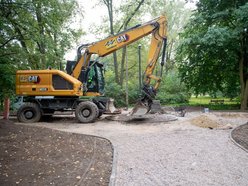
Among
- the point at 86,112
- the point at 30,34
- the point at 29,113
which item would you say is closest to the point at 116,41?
the point at 86,112

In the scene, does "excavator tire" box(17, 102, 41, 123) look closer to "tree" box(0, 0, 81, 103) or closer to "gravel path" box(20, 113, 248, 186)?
"tree" box(0, 0, 81, 103)

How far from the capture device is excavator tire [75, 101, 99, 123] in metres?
11.2

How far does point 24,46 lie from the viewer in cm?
1098

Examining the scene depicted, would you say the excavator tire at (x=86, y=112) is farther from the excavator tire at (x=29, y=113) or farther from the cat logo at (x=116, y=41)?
the cat logo at (x=116, y=41)

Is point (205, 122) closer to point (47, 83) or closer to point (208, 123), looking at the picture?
point (208, 123)

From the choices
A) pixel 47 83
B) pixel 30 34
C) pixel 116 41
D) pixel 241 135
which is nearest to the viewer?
pixel 241 135

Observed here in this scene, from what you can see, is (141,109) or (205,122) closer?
(205,122)

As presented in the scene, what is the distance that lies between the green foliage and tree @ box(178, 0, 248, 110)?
12.4 feet

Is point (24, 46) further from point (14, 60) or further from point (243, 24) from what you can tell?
point (243, 24)

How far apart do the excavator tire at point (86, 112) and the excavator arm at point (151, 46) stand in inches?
63.8

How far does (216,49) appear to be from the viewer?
16703 mm

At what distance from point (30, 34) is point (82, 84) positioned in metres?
3.64

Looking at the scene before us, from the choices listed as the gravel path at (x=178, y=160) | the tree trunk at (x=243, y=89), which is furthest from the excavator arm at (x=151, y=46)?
the tree trunk at (x=243, y=89)

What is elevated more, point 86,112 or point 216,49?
point 216,49
